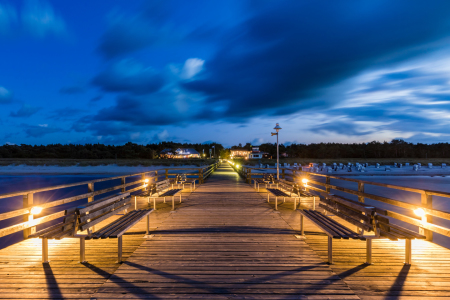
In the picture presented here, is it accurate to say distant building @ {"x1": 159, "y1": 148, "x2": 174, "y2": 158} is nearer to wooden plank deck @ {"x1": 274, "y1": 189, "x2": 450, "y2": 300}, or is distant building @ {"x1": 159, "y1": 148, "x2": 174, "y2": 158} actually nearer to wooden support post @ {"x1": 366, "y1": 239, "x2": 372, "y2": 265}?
wooden plank deck @ {"x1": 274, "y1": 189, "x2": 450, "y2": 300}

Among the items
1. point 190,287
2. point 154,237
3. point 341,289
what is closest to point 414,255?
point 341,289

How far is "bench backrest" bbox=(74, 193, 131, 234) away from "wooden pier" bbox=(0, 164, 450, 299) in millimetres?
621

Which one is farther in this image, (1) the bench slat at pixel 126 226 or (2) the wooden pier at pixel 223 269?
(1) the bench slat at pixel 126 226

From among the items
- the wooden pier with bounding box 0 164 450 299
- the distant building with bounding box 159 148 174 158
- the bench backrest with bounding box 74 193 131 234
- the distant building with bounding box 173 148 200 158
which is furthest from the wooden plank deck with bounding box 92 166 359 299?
the distant building with bounding box 173 148 200 158

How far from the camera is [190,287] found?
9.20 ft

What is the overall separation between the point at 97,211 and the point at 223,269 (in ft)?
7.24

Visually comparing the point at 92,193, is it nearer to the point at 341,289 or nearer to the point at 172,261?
the point at 172,261

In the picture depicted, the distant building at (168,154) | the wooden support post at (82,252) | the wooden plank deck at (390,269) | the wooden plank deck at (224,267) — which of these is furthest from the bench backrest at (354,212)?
the distant building at (168,154)

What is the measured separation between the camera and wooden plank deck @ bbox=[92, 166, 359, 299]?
2.70 meters

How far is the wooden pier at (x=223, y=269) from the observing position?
8.94 ft

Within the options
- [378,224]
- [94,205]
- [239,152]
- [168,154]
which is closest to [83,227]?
→ [94,205]

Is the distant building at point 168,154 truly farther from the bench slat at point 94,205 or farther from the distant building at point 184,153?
the bench slat at point 94,205

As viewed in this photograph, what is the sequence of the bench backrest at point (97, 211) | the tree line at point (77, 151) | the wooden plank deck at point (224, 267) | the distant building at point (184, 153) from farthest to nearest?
the distant building at point (184, 153) < the tree line at point (77, 151) < the bench backrest at point (97, 211) < the wooden plank deck at point (224, 267)

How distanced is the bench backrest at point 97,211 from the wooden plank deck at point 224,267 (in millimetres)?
779
